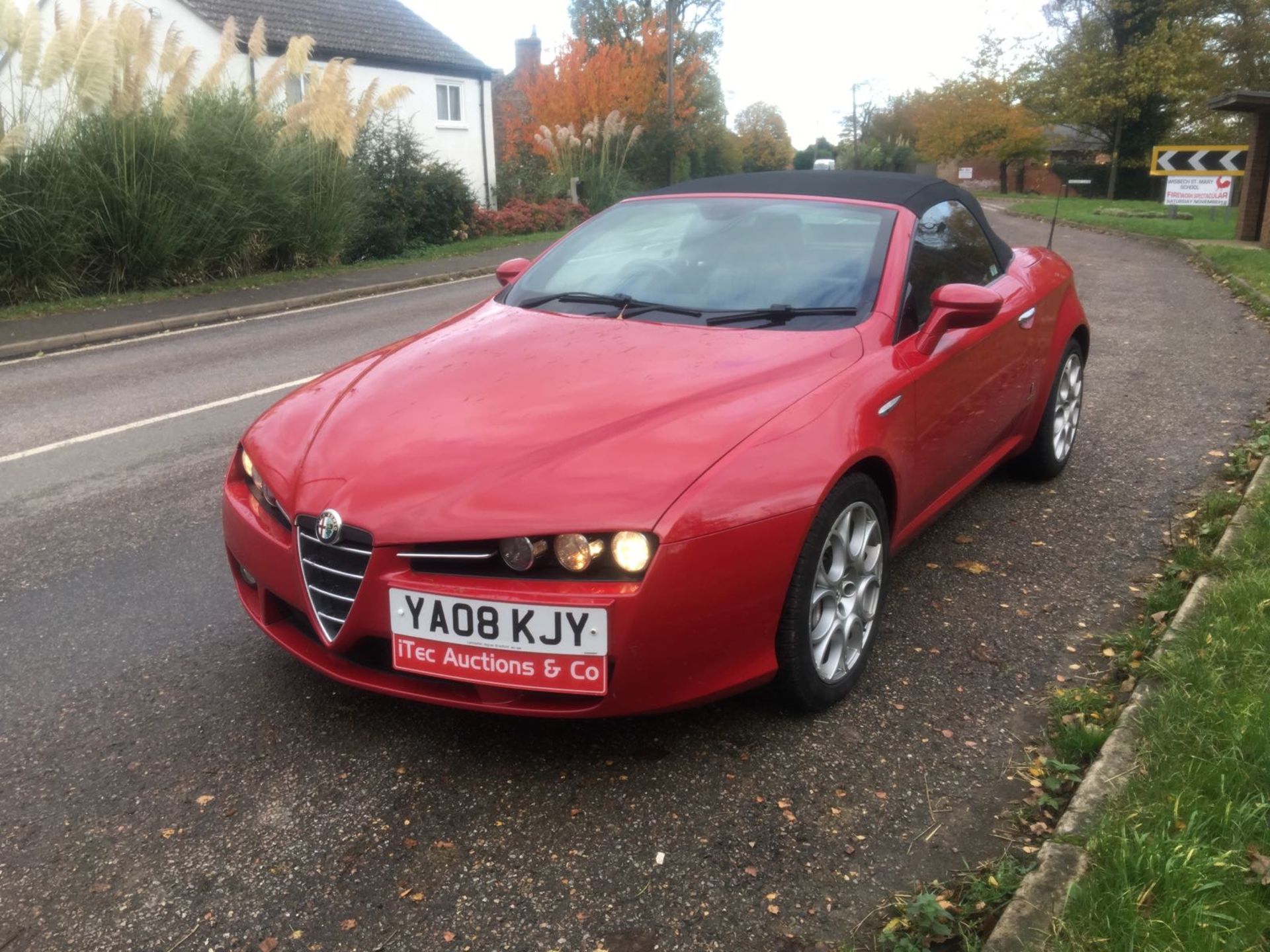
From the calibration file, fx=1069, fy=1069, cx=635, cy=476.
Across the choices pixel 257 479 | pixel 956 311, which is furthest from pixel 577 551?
pixel 956 311

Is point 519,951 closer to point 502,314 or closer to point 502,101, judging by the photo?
point 502,314

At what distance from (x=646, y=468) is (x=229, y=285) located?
518 inches

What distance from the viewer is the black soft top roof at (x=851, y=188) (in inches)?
165

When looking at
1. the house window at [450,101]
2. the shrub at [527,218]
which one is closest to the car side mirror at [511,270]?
the shrub at [527,218]

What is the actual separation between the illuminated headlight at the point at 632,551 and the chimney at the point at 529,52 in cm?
4590

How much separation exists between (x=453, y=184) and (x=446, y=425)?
19860 mm

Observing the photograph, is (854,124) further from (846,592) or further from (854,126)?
(846,592)

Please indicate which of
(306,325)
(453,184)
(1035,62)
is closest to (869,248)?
(306,325)

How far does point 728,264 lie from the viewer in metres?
3.91

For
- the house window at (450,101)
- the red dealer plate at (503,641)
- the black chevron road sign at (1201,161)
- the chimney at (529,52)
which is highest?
the chimney at (529,52)

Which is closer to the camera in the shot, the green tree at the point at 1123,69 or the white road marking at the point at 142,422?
the white road marking at the point at 142,422

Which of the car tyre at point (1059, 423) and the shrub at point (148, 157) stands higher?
the shrub at point (148, 157)

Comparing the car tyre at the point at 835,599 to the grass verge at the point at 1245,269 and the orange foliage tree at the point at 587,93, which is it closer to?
the grass verge at the point at 1245,269

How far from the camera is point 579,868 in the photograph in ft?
8.19
